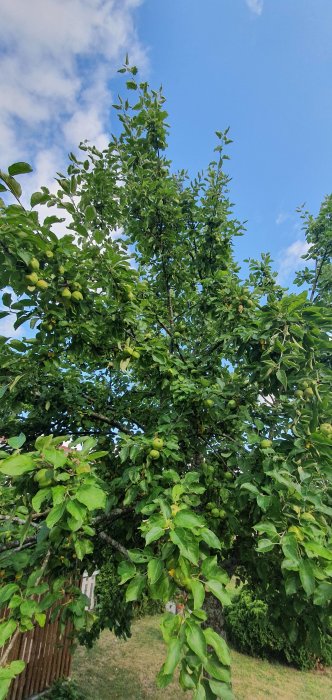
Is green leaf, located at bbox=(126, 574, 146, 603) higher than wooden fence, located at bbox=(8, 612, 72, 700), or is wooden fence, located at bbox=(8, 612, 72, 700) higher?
green leaf, located at bbox=(126, 574, 146, 603)

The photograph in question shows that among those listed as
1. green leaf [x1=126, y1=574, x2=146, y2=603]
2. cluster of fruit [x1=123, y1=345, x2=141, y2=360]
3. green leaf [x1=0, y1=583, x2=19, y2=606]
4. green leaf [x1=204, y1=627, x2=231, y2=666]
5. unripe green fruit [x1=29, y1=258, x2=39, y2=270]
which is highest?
unripe green fruit [x1=29, y1=258, x2=39, y2=270]

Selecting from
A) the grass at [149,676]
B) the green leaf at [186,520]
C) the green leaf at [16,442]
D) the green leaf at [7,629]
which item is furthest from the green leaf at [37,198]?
the grass at [149,676]

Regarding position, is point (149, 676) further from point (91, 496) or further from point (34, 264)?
point (34, 264)

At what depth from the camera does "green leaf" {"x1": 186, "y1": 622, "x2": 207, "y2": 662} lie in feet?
4.24

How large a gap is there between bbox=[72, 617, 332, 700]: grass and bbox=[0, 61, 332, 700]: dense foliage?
11.0 feet

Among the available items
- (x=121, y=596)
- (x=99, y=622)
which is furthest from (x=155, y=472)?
(x=99, y=622)

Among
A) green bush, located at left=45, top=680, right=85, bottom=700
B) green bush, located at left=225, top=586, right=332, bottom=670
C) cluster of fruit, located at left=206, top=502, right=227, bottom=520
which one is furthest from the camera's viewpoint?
green bush, located at left=225, top=586, right=332, bottom=670

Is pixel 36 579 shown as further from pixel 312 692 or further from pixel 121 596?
pixel 312 692

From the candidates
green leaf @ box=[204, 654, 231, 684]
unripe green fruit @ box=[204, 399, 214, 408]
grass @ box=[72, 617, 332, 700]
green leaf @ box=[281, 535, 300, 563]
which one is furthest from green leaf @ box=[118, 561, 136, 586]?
grass @ box=[72, 617, 332, 700]

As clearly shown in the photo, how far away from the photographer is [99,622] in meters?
3.34

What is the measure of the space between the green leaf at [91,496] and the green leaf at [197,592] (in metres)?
0.50

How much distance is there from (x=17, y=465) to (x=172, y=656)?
2.89 ft

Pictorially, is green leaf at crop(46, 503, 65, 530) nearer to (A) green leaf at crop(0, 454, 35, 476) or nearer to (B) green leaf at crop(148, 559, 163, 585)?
(A) green leaf at crop(0, 454, 35, 476)

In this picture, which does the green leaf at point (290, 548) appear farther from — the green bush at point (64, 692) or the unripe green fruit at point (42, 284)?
the green bush at point (64, 692)
